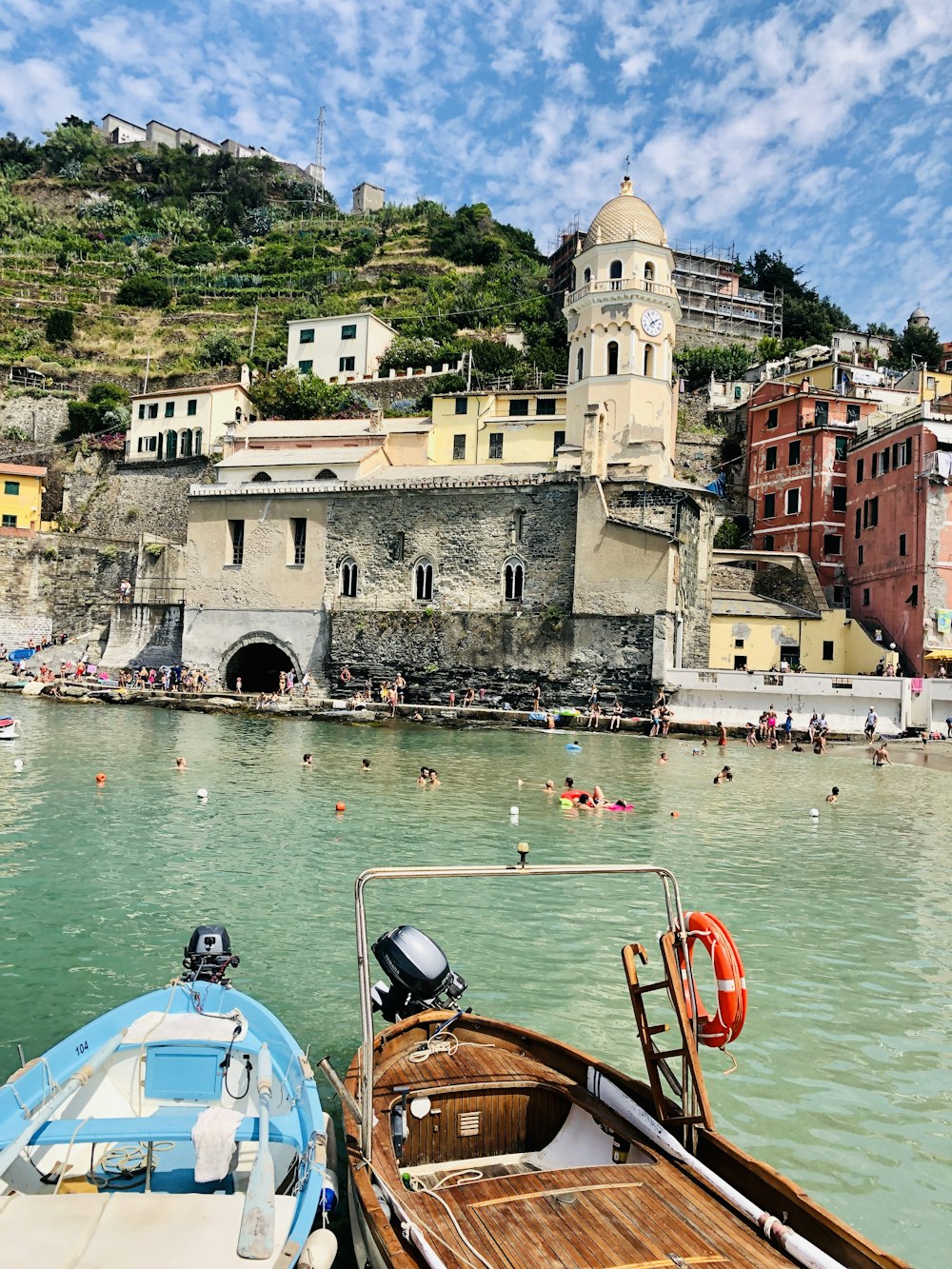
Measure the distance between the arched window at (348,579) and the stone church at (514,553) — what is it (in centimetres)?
8

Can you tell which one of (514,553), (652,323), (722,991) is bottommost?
(722,991)

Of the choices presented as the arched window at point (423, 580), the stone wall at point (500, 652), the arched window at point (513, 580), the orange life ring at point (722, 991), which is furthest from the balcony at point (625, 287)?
the orange life ring at point (722, 991)

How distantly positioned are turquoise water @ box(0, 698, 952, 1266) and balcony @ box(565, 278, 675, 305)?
26462mm

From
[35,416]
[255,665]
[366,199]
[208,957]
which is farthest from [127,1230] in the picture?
[366,199]

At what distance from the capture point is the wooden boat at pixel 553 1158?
459 centimetres

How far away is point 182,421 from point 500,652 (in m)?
28.0

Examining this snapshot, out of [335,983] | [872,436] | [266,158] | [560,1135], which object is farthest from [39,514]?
[266,158]

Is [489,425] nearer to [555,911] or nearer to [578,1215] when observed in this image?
[555,911]

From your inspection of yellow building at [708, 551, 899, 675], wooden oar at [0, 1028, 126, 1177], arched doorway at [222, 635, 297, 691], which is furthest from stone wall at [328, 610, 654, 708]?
wooden oar at [0, 1028, 126, 1177]

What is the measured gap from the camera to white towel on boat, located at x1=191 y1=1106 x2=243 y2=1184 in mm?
5242

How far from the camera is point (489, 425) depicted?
50.4 meters

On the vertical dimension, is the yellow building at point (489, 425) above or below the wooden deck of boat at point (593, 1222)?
above

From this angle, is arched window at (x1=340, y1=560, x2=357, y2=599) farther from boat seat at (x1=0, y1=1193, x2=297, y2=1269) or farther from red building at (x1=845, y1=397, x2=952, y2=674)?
boat seat at (x1=0, y1=1193, x2=297, y2=1269)

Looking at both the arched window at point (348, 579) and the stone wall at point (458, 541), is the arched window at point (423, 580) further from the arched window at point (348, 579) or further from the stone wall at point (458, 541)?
the arched window at point (348, 579)
